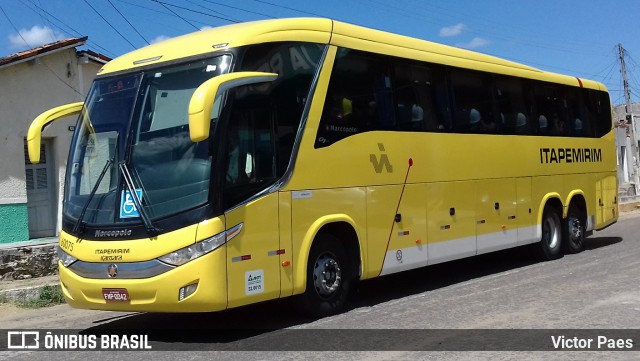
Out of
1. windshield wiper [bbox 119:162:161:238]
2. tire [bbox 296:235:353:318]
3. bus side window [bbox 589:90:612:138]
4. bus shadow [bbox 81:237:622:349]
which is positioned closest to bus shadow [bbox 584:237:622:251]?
bus side window [bbox 589:90:612:138]

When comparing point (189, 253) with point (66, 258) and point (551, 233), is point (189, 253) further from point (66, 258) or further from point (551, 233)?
point (551, 233)

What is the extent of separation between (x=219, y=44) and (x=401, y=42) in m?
3.25

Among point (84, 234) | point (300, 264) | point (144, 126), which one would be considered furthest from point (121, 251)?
point (300, 264)

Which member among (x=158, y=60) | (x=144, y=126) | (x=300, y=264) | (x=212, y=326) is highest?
(x=158, y=60)

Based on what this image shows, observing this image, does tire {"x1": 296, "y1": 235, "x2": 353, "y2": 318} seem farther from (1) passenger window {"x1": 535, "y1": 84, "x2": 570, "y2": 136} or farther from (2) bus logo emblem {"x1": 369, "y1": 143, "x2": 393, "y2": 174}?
(1) passenger window {"x1": 535, "y1": 84, "x2": 570, "y2": 136}

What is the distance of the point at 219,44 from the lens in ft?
24.3

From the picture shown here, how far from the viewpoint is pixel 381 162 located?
9102mm

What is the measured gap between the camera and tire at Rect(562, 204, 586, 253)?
13.9m

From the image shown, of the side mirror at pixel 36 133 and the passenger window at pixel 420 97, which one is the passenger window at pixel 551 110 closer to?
the passenger window at pixel 420 97

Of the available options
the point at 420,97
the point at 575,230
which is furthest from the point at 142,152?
the point at 575,230

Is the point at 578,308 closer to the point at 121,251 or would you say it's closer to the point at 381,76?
the point at 381,76

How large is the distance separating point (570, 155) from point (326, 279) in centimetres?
765

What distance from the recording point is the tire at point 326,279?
8.11 m

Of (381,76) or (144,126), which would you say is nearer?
(144,126)
